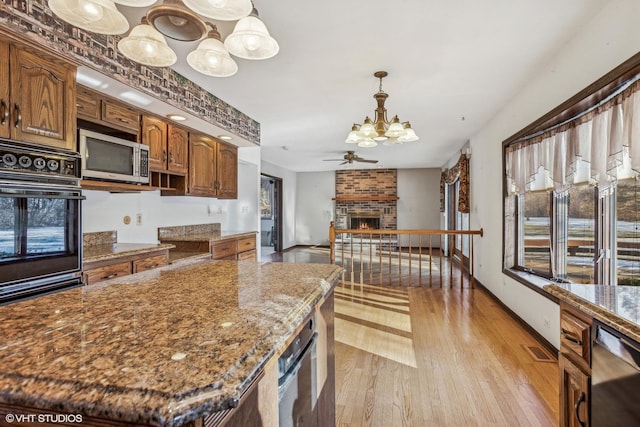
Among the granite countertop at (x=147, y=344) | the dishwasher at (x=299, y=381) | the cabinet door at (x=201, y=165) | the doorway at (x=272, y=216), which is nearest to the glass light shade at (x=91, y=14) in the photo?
the granite countertop at (x=147, y=344)

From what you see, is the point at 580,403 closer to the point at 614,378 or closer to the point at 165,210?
the point at 614,378

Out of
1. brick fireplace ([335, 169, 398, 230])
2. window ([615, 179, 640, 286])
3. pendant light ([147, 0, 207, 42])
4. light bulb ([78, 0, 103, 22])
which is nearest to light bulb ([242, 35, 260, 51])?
pendant light ([147, 0, 207, 42])

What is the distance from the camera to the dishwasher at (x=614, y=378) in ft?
3.11

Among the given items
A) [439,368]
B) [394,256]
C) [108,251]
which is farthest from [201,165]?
[394,256]

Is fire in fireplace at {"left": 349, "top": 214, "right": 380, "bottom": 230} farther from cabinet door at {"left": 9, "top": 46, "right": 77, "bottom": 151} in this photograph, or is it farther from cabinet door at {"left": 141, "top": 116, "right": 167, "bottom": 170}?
cabinet door at {"left": 9, "top": 46, "right": 77, "bottom": 151}

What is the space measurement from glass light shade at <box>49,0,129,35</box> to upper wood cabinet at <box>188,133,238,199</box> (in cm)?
234

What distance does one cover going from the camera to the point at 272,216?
9.04 meters

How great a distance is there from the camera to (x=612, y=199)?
2.25 m

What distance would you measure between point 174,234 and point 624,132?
398 cm

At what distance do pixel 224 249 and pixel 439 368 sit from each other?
2473 mm

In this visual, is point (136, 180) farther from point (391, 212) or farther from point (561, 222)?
point (391, 212)

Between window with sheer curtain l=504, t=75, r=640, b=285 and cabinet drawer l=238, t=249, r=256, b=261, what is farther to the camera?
cabinet drawer l=238, t=249, r=256, b=261

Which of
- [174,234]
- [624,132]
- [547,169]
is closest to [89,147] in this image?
[174,234]

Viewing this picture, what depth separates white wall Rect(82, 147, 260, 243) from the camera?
290 cm
